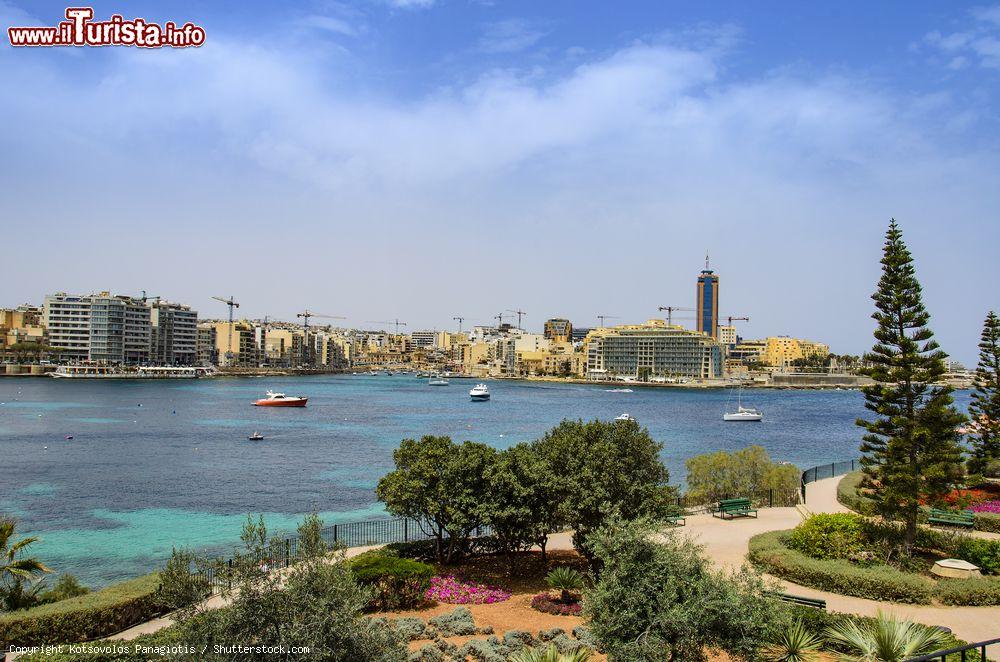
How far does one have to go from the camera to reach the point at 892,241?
17172 mm

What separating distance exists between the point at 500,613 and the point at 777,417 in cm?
8625

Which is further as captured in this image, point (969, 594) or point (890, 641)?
point (969, 594)

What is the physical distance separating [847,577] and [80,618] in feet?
45.3

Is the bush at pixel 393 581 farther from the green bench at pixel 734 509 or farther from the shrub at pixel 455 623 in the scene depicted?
the green bench at pixel 734 509

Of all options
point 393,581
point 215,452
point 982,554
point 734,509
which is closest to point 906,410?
point 982,554

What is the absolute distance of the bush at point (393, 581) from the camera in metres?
13.0

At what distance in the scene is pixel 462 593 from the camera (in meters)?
13.8

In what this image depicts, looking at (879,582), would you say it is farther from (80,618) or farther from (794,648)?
(80,618)

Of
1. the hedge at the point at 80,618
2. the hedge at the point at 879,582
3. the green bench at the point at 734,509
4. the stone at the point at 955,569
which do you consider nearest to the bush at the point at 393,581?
the hedge at the point at 80,618

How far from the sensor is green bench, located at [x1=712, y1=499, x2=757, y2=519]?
810 inches

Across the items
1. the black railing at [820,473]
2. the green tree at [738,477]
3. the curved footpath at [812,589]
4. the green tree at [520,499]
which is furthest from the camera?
the black railing at [820,473]

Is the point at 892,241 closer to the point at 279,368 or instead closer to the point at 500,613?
the point at 500,613

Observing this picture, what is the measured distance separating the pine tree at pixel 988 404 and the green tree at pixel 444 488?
17.7 m

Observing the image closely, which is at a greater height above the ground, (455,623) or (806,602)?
(806,602)
